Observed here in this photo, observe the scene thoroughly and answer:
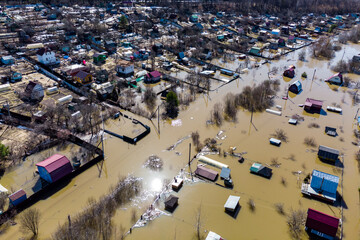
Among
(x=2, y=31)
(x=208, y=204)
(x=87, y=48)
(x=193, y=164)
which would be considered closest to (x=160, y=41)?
(x=87, y=48)

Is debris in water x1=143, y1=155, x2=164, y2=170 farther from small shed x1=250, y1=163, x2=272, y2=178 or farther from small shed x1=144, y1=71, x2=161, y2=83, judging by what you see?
small shed x1=144, y1=71, x2=161, y2=83

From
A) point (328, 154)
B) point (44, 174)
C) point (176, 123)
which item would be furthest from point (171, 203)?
point (328, 154)

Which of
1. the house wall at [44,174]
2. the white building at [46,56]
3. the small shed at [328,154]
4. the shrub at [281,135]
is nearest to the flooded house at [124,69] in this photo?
the white building at [46,56]

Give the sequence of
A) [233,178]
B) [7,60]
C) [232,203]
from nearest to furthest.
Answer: [232,203] < [233,178] < [7,60]

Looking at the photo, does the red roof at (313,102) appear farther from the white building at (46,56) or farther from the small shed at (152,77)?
the white building at (46,56)

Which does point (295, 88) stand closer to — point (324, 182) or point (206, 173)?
point (324, 182)

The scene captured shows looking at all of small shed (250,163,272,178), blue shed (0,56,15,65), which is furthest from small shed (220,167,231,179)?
blue shed (0,56,15,65)

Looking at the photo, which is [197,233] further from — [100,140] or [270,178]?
[100,140]
